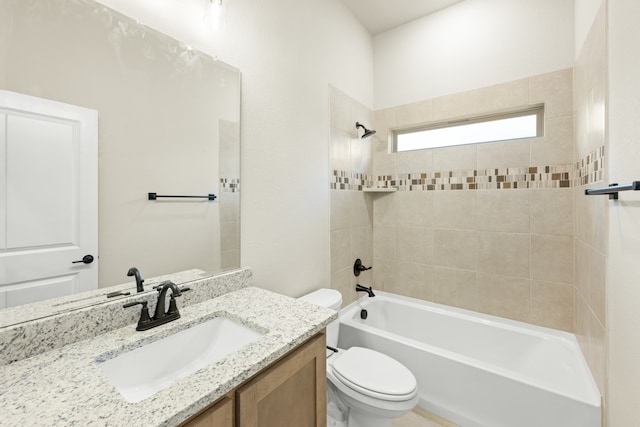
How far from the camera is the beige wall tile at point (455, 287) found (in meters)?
2.16

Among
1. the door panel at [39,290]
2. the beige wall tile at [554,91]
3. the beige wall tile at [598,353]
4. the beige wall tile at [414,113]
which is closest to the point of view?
the door panel at [39,290]

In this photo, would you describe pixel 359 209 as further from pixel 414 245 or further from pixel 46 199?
pixel 46 199

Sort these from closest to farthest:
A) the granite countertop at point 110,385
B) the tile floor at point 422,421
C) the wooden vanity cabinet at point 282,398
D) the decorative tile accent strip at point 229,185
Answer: the granite countertop at point 110,385 < the wooden vanity cabinet at point 282,398 < the decorative tile accent strip at point 229,185 < the tile floor at point 422,421

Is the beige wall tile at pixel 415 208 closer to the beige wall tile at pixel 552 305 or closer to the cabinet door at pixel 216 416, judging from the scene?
the beige wall tile at pixel 552 305

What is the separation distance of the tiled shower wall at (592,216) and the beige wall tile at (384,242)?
49.7 inches

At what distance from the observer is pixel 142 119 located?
104 cm

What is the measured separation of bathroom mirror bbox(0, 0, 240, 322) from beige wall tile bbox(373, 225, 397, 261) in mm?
1589

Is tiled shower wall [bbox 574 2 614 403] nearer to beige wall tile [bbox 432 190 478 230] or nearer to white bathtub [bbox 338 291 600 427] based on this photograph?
white bathtub [bbox 338 291 600 427]

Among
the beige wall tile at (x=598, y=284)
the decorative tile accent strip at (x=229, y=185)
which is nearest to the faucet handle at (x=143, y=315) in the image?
the decorative tile accent strip at (x=229, y=185)

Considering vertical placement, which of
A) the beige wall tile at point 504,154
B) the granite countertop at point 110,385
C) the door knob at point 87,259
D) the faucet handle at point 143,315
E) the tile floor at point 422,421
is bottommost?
the tile floor at point 422,421

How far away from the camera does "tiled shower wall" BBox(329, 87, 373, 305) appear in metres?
2.14

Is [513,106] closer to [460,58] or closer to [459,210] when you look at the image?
[460,58]

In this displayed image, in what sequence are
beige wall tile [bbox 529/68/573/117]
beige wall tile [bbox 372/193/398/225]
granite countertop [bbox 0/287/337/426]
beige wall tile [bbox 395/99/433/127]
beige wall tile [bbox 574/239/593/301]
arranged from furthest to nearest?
beige wall tile [bbox 372/193/398/225] < beige wall tile [bbox 395/99/433/127] < beige wall tile [bbox 529/68/573/117] < beige wall tile [bbox 574/239/593/301] < granite countertop [bbox 0/287/337/426]

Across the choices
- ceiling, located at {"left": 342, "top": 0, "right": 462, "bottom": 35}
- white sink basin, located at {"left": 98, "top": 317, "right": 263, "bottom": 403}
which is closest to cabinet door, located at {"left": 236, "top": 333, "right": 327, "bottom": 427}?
white sink basin, located at {"left": 98, "top": 317, "right": 263, "bottom": 403}
